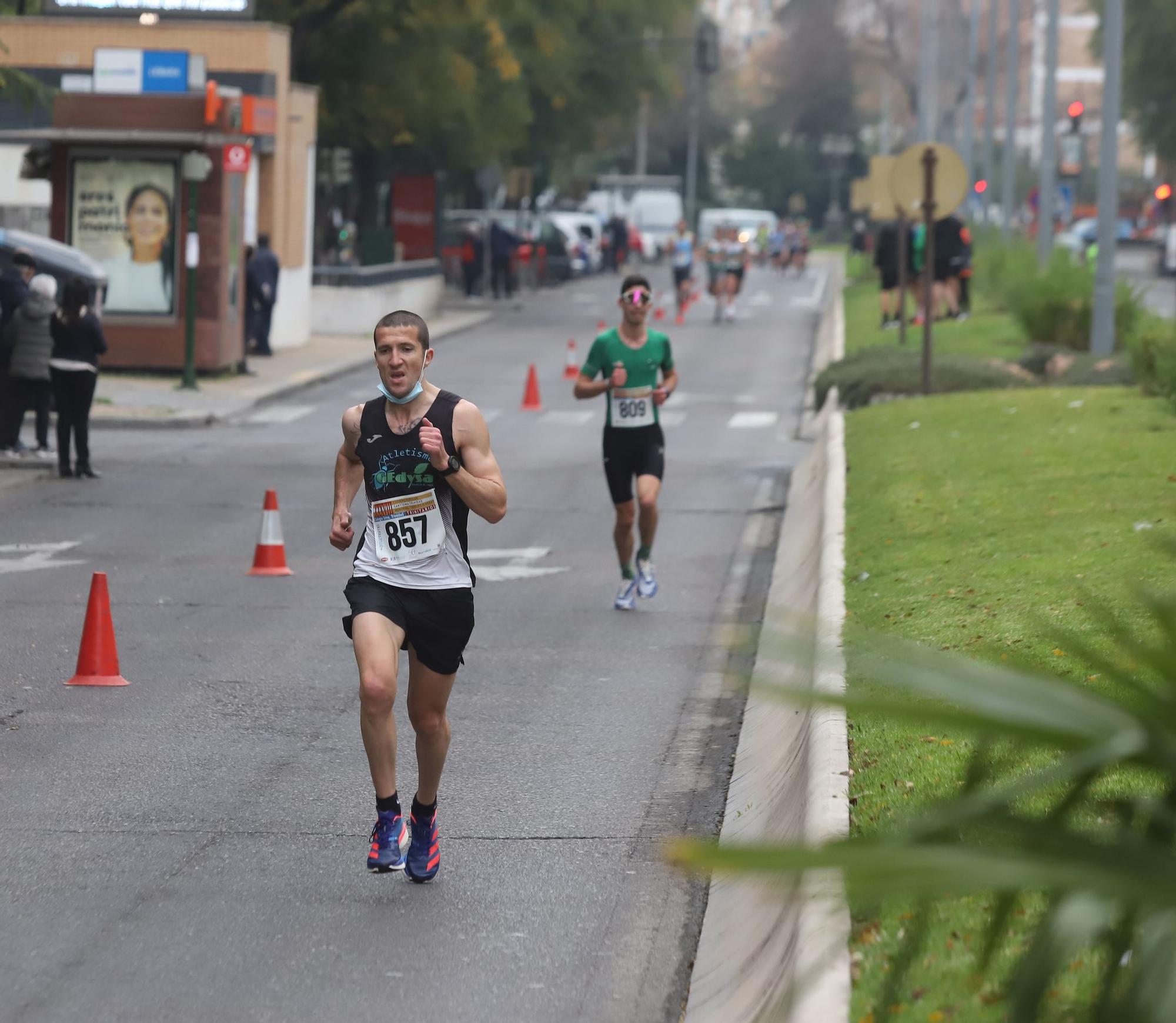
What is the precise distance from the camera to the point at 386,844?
6316 millimetres

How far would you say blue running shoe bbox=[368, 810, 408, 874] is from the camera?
631 cm

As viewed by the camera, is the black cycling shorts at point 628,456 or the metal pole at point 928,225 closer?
the black cycling shorts at point 628,456

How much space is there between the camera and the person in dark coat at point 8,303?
18.1m

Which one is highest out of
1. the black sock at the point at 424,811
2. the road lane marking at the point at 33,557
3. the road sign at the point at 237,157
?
the road sign at the point at 237,157

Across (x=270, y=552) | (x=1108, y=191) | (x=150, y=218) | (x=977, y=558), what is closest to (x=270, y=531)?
(x=270, y=552)

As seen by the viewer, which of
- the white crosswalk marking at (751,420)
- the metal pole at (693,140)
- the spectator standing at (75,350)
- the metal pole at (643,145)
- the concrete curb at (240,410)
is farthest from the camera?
the metal pole at (693,140)

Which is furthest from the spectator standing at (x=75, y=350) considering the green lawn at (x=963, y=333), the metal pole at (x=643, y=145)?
the metal pole at (x=643, y=145)

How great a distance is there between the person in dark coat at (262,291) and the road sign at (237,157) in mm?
3881

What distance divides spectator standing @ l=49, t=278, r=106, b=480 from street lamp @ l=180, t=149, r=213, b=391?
21.6 ft

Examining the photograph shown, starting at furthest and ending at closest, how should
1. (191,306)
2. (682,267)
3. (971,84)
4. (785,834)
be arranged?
1. (971,84)
2. (682,267)
3. (191,306)
4. (785,834)

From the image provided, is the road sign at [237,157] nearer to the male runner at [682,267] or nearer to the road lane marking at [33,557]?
the road lane marking at [33,557]

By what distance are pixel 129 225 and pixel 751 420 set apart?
8458 mm

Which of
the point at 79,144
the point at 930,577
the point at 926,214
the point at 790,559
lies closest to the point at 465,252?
the point at 79,144

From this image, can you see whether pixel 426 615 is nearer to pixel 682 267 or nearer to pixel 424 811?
pixel 424 811
